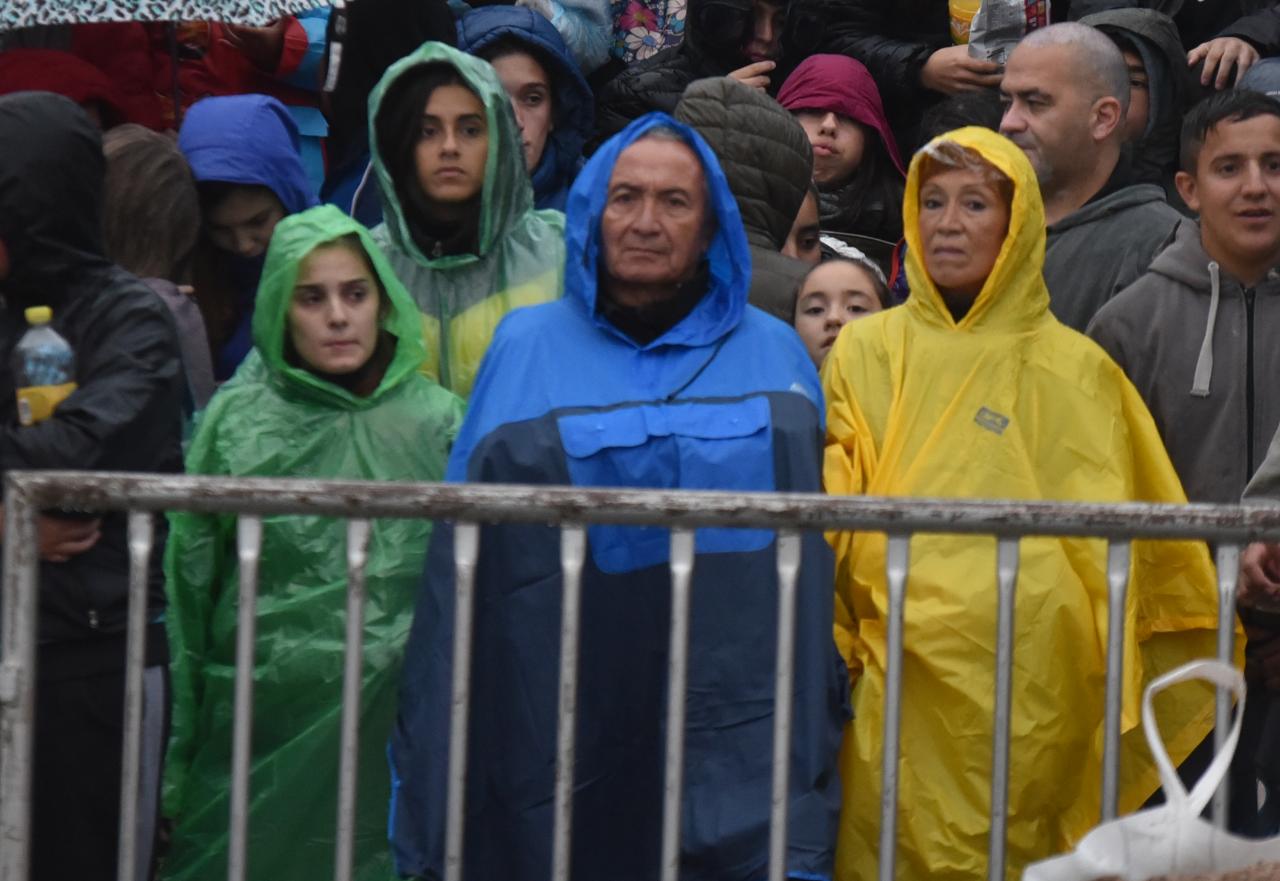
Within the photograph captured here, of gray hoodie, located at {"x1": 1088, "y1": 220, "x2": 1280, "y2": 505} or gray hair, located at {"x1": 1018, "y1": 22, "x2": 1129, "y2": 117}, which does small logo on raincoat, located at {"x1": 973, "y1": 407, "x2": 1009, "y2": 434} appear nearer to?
gray hoodie, located at {"x1": 1088, "y1": 220, "x2": 1280, "y2": 505}

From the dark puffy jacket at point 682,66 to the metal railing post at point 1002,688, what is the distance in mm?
4804

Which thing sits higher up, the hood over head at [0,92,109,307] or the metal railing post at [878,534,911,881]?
the hood over head at [0,92,109,307]

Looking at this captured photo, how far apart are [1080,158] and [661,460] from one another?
2.47m

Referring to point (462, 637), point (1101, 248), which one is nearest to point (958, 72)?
point (1101, 248)

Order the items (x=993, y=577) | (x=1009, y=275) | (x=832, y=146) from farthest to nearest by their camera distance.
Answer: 1. (x=832, y=146)
2. (x=1009, y=275)
3. (x=993, y=577)

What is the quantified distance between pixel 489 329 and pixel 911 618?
1.44 meters

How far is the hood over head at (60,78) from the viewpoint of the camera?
7.34 meters

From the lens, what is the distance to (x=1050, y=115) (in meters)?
7.05

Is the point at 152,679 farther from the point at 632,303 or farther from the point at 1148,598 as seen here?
the point at 1148,598

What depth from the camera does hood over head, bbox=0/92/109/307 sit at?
198 inches

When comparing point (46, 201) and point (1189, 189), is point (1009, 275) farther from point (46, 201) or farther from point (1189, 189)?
point (46, 201)

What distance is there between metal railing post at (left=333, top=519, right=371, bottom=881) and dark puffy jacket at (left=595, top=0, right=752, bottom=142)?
4.84 meters

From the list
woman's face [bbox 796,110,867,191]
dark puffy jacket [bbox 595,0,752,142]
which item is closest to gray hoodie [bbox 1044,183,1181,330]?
woman's face [bbox 796,110,867,191]

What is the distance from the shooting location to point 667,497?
12.9 ft
